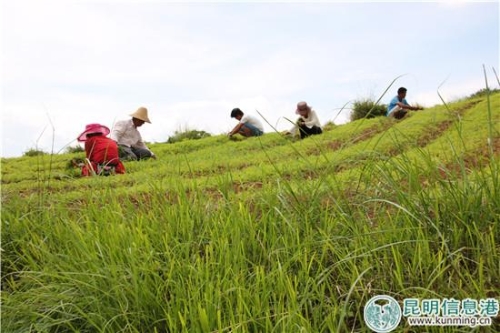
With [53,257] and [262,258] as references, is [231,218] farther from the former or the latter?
[53,257]

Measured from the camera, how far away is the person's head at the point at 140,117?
10.0m

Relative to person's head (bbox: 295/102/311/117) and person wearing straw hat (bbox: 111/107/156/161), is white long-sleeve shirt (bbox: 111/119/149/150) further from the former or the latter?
person's head (bbox: 295/102/311/117)

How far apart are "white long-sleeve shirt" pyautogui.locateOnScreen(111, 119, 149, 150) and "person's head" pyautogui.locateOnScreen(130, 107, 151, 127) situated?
11 centimetres

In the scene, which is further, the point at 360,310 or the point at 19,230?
the point at 19,230

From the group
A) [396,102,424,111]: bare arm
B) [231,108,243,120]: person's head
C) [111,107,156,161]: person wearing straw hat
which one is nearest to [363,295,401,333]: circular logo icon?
[111,107,156,161]: person wearing straw hat

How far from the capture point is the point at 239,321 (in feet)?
5.95

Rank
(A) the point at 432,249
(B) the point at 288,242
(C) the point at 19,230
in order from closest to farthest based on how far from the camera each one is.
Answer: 1. (A) the point at 432,249
2. (B) the point at 288,242
3. (C) the point at 19,230

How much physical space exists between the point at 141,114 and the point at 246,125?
308cm

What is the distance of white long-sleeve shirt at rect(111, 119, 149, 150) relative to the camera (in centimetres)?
1003

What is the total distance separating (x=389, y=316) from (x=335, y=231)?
0.60 metres

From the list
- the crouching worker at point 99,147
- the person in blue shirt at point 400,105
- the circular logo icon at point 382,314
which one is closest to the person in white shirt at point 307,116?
the person in blue shirt at point 400,105

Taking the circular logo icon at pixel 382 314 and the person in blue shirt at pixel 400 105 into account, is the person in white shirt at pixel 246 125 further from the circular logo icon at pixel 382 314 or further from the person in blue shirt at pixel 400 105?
the circular logo icon at pixel 382 314

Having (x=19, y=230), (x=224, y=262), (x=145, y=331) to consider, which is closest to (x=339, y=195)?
(x=224, y=262)

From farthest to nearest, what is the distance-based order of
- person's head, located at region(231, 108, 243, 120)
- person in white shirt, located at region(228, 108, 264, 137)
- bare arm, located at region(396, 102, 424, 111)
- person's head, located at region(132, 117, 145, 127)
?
bare arm, located at region(396, 102, 424, 111)
person's head, located at region(231, 108, 243, 120)
person in white shirt, located at region(228, 108, 264, 137)
person's head, located at region(132, 117, 145, 127)
